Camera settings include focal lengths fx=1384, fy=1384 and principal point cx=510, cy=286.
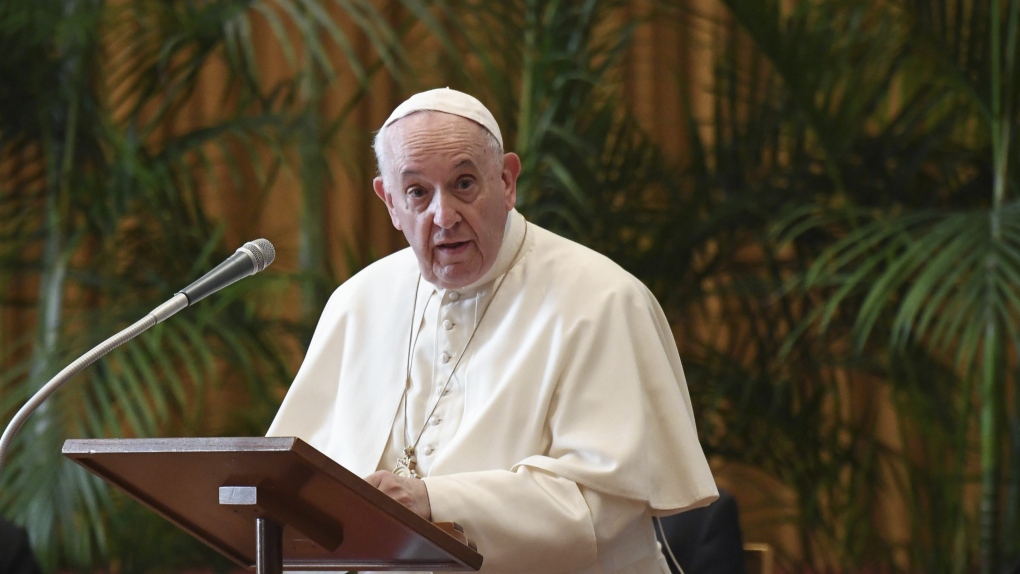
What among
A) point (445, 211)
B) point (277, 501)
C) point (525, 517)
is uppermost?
point (445, 211)

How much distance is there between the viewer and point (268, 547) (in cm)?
199

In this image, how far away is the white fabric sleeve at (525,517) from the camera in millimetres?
2299

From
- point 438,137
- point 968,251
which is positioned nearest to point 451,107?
point 438,137

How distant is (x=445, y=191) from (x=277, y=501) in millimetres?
729

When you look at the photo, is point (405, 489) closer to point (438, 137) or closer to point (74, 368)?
point (74, 368)

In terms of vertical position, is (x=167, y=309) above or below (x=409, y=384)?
above

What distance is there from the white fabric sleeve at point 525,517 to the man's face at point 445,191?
43 centimetres

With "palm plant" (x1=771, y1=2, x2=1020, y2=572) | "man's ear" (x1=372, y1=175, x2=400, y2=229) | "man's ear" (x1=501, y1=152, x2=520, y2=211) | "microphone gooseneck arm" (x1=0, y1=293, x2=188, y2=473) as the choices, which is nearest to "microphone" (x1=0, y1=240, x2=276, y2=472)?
"microphone gooseneck arm" (x1=0, y1=293, x2=188, y2=473)

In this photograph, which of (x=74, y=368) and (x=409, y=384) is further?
(x=409, y=384)

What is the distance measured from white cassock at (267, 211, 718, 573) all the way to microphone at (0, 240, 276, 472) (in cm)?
47

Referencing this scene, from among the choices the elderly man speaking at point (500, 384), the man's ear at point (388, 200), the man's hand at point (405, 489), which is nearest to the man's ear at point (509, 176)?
the elderly man speaking at point (500, 384)

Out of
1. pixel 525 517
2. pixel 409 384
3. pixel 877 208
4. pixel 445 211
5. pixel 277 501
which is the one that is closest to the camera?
pixel 277 501

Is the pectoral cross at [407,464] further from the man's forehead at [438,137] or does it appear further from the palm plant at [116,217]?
the palm plant at [116,217]

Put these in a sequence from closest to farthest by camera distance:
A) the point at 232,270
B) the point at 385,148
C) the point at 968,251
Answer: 1. the point at 232,270
2. the point at 385,148
3. the point at 968,251
